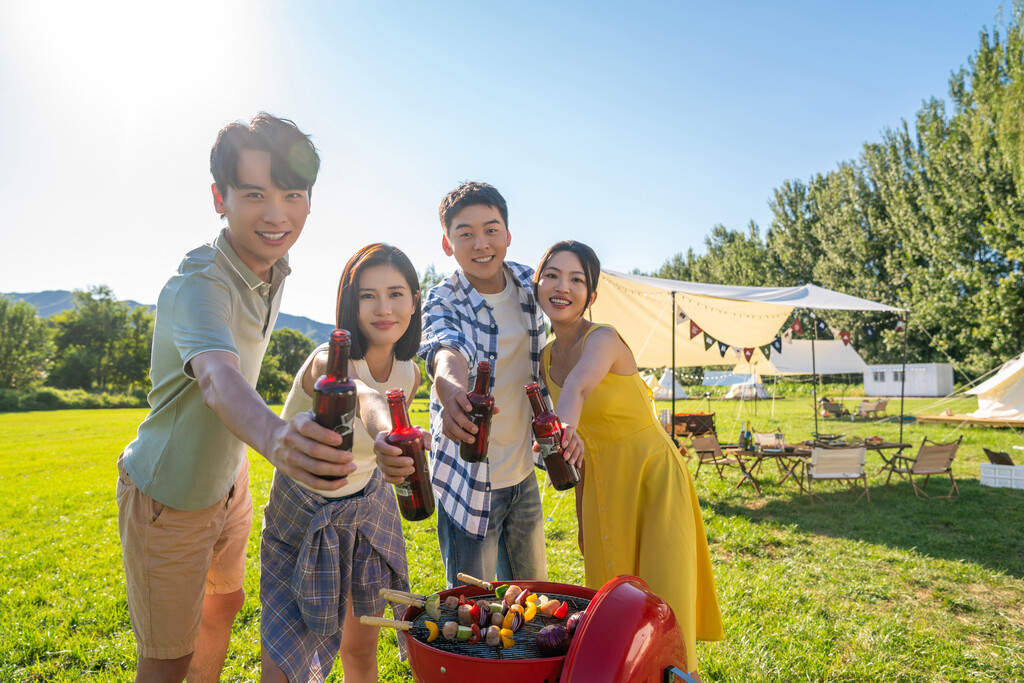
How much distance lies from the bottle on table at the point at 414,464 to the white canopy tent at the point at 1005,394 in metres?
20.0

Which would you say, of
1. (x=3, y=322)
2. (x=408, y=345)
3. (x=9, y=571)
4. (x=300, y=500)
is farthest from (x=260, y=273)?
(x=3, y=322)

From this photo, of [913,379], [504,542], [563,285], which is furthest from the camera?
[913,379]

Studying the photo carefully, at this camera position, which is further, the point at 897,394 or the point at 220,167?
the point at 897,394

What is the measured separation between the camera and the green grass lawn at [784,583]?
4.04 m

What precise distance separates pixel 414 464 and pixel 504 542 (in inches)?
56.6

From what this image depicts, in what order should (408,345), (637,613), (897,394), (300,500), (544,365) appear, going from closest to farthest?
(637,613)
(300,500)
(408,345)
(544,365)
(897,394)

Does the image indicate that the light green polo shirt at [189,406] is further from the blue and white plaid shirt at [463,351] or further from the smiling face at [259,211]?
the blue and white plaid shirt at [463,351]

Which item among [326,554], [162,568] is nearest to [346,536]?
[326,554]

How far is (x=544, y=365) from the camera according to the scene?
3023 mm

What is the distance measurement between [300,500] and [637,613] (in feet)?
4.81

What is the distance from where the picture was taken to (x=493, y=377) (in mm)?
2797

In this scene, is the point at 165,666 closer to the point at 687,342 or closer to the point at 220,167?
the point at 220,167

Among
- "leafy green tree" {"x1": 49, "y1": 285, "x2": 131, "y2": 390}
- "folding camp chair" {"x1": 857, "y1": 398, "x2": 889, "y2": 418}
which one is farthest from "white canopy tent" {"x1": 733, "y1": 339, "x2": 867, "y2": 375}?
"leafy green tree" {"x1": 49, "y1": 285, "x2": 131, "y2": 390}

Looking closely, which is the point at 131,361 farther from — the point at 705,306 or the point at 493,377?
the point at 493,377
